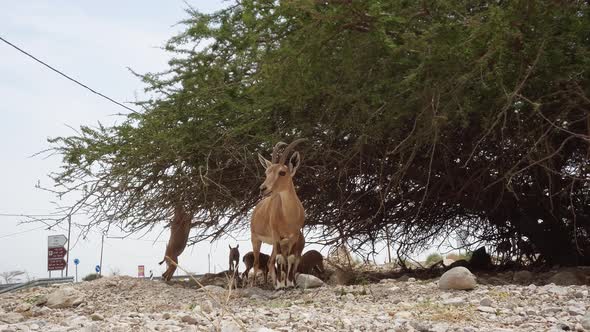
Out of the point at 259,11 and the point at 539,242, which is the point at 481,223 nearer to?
the point at 539,242

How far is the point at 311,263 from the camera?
9633mm

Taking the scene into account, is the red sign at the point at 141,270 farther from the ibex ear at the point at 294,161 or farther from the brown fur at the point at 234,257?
the ibex ear at the point at 294,161

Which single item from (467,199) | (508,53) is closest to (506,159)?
(467,199)

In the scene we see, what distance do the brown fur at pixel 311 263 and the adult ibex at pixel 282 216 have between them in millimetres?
932

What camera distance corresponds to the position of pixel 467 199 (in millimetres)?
10812

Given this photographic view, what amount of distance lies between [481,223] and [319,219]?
2901 millimetres

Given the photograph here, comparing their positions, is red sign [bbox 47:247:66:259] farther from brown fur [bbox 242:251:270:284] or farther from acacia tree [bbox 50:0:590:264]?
brown fur [bbox 242:251:270:284]

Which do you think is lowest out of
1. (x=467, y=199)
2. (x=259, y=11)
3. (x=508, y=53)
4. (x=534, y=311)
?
(x=534, y=311)

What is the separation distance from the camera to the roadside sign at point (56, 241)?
1193 cm

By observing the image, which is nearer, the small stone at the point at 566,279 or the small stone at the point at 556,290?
the small stone at the point at 556,290

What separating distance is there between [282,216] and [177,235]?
290 centimetres

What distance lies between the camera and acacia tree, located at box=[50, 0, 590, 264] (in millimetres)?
7535

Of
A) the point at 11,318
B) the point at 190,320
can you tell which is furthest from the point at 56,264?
the point at 190,320

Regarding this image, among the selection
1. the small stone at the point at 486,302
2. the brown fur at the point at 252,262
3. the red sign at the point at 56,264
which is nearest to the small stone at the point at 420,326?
the small stone at the point at 486,302
